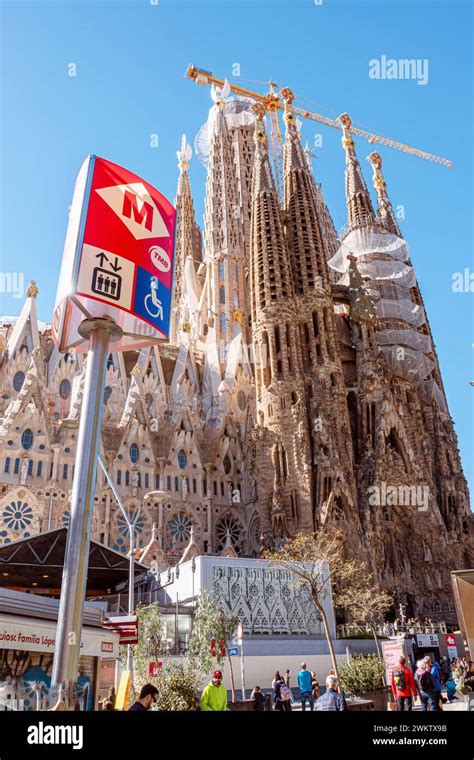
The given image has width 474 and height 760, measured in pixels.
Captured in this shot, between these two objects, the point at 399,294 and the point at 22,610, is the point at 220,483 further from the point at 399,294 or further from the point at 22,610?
the point at 22,610

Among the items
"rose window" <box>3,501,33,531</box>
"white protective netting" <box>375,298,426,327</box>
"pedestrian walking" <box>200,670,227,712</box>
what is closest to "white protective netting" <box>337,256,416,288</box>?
"white protective netting" <box>375,298,426,327</box>

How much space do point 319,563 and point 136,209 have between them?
21402mm

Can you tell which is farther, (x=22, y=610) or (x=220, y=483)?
(x=220, y=483)

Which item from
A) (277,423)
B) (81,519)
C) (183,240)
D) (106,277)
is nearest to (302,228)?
(277,423)

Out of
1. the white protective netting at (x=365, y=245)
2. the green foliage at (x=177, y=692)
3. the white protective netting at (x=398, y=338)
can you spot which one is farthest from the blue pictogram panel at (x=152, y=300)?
the white protective netting at (x=365, y=245)

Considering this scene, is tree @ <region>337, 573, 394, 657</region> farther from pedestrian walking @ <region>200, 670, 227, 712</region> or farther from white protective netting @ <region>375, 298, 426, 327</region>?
white protective netting @ <region>375, 298, 426, 327</region>

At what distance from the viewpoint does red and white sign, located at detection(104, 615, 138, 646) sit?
1543 centimetres

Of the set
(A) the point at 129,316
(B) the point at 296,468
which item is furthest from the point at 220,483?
(A) the point at 129,316

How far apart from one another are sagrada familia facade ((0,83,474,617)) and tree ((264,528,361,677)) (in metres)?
1.93

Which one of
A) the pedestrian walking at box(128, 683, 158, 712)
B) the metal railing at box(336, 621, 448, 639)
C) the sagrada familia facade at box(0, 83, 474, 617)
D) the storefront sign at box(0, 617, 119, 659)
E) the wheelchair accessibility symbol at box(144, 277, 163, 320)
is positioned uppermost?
the sagrada familia facade at box(0, 83, 474, 617)

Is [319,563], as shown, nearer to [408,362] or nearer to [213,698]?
[213,698]

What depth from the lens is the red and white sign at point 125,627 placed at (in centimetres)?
1543
